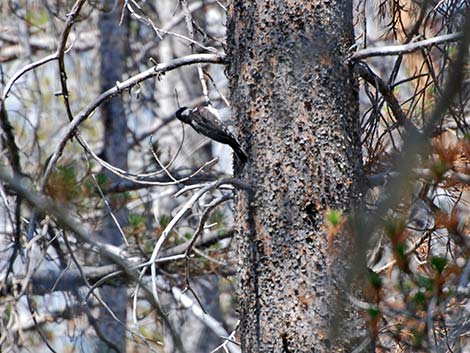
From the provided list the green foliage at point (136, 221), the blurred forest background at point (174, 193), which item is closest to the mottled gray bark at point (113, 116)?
the blurred forest background at point (174, 193)

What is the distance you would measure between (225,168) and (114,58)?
177 cm

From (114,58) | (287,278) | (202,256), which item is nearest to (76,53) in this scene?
(114,58)

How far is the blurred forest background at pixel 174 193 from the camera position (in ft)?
6.87

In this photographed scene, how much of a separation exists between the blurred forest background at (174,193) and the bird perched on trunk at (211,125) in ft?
0.26

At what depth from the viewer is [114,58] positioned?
6.62m

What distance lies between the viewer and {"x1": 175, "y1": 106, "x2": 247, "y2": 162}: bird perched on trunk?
2.59 meters

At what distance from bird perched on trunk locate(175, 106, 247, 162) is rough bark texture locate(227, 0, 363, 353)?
0.03 metres

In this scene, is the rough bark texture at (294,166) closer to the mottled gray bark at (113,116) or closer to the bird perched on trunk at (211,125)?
the bird perched on trunk at (211,125)

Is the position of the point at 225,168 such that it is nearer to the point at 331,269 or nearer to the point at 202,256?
the point at 202,256

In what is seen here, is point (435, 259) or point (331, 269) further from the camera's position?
point (331, 269)

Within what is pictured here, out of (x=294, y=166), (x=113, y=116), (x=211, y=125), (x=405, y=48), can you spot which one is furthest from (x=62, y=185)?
(x=113, y=116)

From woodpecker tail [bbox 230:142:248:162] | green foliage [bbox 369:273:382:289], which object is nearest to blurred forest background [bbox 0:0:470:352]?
green foliage [bbox 369:273:382:289]

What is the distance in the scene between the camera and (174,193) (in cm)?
405

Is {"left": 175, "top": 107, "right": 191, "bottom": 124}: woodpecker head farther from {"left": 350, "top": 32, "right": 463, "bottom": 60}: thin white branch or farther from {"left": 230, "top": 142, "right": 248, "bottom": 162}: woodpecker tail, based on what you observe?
{"left": 350, "top": 32, "right": 463, "bottom": 60}: thin white branch
